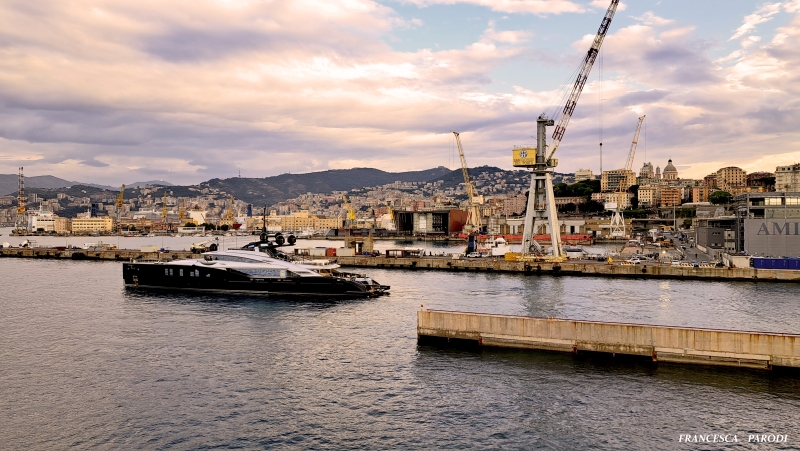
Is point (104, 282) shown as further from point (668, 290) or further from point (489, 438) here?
point (668, 290)

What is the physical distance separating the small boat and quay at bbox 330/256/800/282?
2325 centimetres

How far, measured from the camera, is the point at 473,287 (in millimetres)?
52812

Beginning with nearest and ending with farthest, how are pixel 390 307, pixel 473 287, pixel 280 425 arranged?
1. pixel 280 425
2. pixel 390 307
3. pixel 473 287

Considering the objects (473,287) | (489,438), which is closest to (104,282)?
(473,287)

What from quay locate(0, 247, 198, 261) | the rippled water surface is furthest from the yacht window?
quay locate(0, 247, 198, 261)

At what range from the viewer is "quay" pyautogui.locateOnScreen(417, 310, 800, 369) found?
2342 cm

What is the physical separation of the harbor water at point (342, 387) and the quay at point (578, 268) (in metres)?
18.9

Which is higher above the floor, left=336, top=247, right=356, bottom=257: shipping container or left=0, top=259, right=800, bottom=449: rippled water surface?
left=336, top=247, right=356, bottom=257: shipping container

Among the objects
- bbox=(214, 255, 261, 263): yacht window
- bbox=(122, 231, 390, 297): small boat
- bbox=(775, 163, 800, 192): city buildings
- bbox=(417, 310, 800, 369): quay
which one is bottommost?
bbox=(417, 310, 800, 369): quay

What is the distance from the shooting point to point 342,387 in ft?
73.3

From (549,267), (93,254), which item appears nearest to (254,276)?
(549,267)

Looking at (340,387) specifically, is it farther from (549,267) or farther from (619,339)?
(549,267)

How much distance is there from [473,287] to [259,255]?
804 inches

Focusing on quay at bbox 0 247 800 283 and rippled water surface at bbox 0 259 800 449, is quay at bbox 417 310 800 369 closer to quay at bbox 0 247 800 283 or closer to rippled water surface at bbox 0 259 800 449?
rippled water surface at bbox 0 259 800 449
